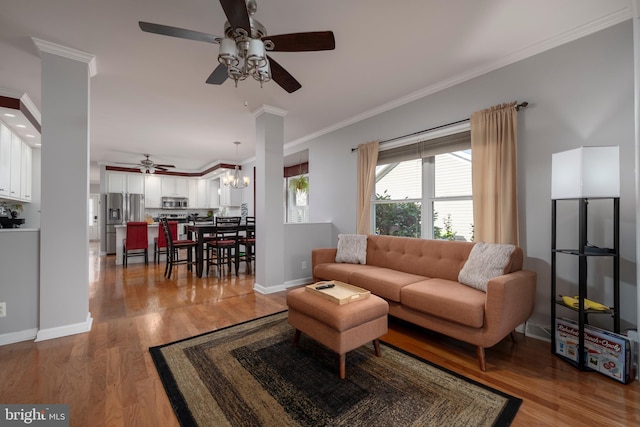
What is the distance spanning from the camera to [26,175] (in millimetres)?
4602

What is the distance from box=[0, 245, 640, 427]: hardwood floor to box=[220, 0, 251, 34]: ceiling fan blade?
232cm

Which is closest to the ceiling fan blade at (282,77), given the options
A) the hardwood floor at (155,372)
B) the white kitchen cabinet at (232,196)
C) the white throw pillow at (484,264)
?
the white throw pillow at (484,264)

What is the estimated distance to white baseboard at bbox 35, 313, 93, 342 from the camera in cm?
237

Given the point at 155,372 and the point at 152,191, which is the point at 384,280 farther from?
the point at 152,191

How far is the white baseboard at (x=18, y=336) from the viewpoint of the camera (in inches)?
90.9

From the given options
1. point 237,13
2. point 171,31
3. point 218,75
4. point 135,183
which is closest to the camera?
point 237,13

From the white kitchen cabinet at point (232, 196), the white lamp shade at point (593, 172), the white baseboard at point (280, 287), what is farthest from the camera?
the white kitchen cabinet at point (232, 196)

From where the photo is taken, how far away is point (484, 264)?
2.37 m

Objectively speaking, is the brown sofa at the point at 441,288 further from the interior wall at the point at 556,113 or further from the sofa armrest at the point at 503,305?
the interior wall at the point at 556,113

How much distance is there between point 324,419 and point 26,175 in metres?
6.25

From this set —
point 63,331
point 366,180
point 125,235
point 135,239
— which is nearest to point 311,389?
point 63,331

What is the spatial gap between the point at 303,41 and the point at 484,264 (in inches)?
92.2

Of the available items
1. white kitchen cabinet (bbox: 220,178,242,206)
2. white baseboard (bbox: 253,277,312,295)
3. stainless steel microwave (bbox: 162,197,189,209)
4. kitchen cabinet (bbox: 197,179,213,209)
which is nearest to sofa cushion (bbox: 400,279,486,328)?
white baseboard (bbox: 253,277,312,295)

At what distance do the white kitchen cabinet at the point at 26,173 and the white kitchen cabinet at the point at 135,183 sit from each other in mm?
3143
